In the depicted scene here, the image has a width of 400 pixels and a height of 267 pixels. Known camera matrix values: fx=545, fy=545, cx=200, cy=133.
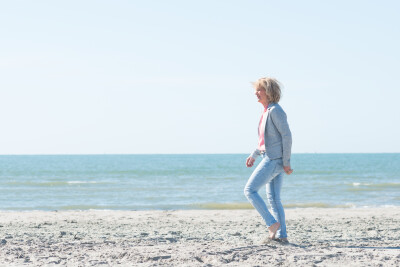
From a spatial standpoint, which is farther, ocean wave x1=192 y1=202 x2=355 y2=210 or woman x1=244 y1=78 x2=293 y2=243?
ocean wave x1=192 y1=202 x2=355 y2=210

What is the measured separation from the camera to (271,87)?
5844 mm

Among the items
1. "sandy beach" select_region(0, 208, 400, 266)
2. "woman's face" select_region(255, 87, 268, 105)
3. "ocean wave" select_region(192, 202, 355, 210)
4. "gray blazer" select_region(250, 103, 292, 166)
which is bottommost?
"ocean wave" select_region(192, 202, 355, 210)

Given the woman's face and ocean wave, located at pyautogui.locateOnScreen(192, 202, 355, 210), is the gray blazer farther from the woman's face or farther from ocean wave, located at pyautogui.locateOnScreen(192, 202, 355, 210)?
ocean wave, located at pyautogui.locateOnScreen(192, 202, 355, 210)

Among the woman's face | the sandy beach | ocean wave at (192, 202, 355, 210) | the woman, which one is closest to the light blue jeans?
the woman

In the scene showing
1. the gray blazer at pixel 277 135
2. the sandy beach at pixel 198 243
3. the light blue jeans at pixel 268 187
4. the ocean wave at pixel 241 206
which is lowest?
the ocean wave at pixel 241 206

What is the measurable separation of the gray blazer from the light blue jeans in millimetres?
82

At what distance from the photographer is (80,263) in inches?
201

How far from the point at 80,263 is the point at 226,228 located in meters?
3.53

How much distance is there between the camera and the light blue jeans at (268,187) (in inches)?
227

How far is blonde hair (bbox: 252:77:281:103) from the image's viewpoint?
584 centimetres

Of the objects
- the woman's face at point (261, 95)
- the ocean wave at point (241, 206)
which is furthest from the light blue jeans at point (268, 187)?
the ocean wave at point (241, 206)

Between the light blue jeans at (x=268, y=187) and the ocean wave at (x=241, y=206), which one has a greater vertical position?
the light blue jeans at (x=268, y=187)

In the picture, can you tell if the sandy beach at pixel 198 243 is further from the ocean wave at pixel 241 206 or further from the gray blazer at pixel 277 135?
the ocean wave at pixel 241 206

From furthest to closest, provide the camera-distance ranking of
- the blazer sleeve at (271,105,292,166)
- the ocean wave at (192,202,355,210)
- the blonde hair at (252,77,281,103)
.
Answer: the ocean wave at (192,202,355,210) → the blonde hair at (252,77,281,103) → the blazer sleeve at (271,105,292,166)
